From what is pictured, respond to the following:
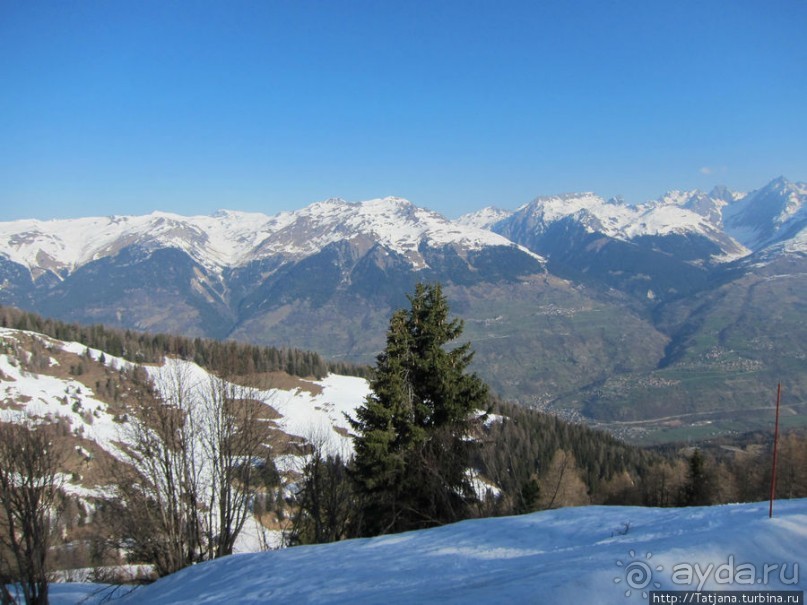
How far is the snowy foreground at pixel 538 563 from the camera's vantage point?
673 centimetres

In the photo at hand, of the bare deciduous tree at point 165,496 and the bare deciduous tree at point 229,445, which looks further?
the bare deciduous tree at point 229,445

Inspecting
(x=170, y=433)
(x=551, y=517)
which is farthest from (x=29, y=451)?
(x=551, y=517)

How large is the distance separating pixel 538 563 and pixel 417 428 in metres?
14.2

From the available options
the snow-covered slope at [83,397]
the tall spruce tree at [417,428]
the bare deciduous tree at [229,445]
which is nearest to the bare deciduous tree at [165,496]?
the bare deciduous tree at [229,445]

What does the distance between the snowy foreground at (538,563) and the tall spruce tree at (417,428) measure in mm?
8579

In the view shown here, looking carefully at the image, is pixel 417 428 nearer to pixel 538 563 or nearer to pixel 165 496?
pixel 165 496

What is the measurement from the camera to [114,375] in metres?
112

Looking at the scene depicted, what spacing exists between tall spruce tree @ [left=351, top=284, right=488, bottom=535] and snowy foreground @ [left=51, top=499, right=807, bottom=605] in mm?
8579

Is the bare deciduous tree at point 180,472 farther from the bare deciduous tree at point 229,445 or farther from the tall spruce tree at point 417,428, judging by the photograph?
the tall spruce tree at point 417,428

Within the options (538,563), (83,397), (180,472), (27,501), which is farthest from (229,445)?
(83,397)

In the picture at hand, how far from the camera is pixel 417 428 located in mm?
22750

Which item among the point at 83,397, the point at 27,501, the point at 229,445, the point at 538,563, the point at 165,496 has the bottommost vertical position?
the point at 83,397

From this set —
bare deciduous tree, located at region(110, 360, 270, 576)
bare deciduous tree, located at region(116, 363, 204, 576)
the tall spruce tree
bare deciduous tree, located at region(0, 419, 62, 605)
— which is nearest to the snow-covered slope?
the tall spruce tree

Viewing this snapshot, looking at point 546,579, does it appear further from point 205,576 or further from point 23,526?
point 23,526
